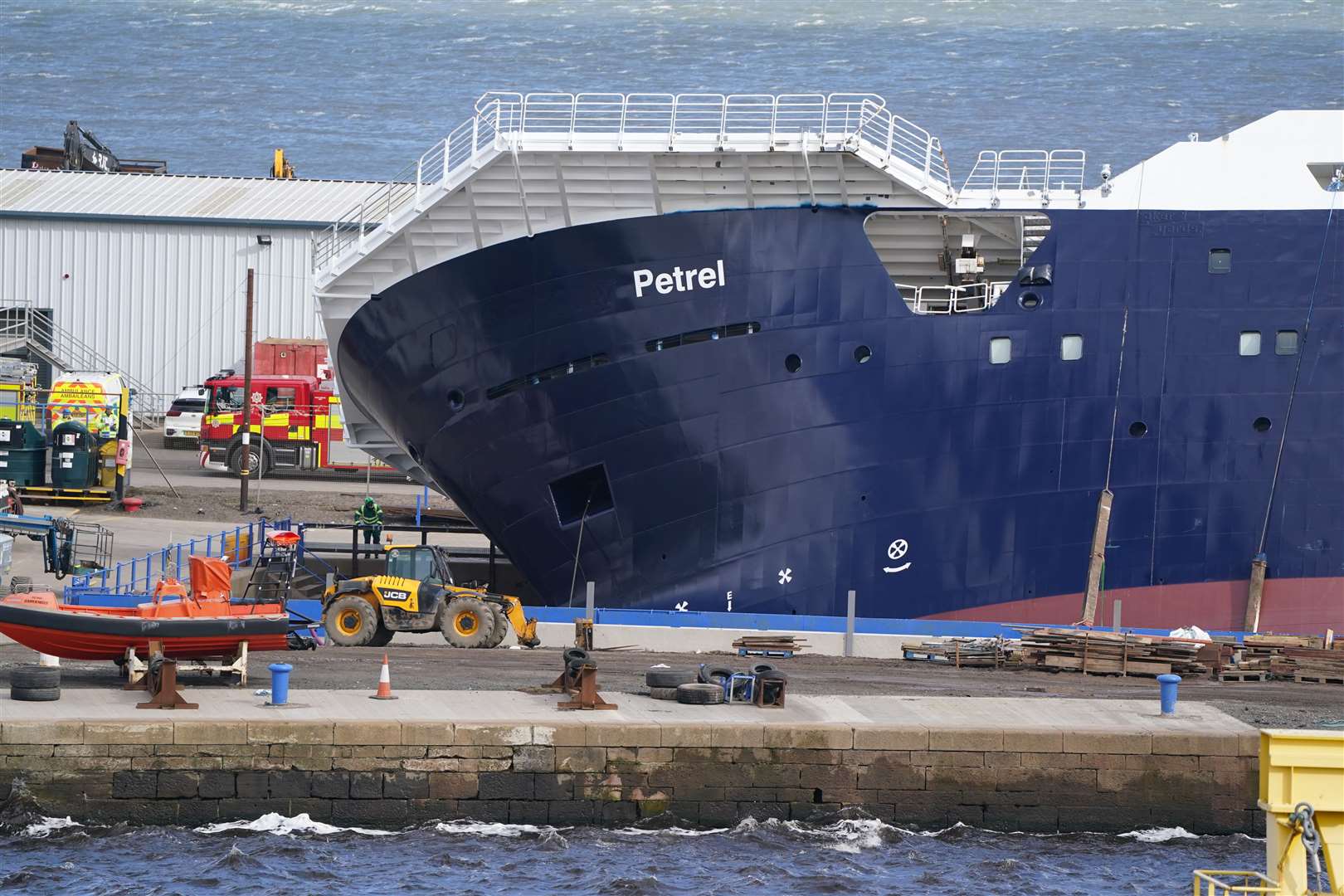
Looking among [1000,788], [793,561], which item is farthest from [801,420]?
[1000,788]

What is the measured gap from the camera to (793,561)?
28031 millimetres

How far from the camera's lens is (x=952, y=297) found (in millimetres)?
28297

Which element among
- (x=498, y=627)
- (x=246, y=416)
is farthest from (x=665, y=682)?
(x=246, y=416)

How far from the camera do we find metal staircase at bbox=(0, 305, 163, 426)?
57688 millimetres

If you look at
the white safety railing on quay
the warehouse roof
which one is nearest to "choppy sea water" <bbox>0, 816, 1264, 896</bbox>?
the white safety railing on quay

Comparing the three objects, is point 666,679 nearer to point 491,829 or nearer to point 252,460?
point 491,829

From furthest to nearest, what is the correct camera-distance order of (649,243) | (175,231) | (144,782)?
(175,231), (649,243), (144,782)

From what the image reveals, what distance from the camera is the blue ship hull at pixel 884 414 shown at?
27.6m

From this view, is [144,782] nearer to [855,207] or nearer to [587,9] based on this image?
[855,207]

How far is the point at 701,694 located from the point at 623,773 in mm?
1921

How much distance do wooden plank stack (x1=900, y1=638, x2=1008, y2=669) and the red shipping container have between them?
104 ft

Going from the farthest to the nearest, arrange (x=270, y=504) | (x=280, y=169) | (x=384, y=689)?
(x=280, y=169)
(x=270, y=504)
(x=384, y=689)

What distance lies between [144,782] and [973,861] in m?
9.25

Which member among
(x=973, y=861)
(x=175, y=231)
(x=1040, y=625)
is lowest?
(x=973, y=861)
